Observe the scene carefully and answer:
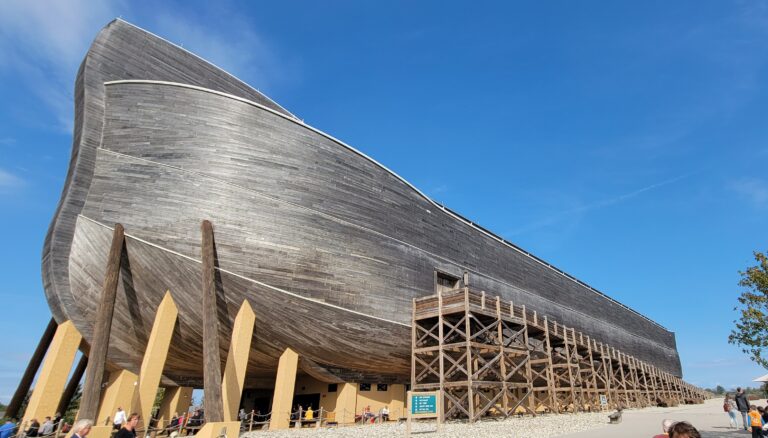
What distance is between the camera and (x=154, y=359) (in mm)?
13586

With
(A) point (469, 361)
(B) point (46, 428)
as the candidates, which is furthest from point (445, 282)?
(B) point (46, 428)

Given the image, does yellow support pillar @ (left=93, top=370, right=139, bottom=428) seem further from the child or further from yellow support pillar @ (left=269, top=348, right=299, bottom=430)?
the child

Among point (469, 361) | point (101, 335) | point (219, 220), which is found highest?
point (219, 220)

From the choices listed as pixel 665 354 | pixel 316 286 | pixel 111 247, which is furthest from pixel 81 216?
pixel 665 354

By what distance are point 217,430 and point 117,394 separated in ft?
27.9

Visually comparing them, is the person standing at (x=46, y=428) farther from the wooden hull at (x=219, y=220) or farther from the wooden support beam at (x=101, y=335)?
the wooden hull at (x=219, y=220)

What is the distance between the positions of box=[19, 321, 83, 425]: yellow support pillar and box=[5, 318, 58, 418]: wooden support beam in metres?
3.54

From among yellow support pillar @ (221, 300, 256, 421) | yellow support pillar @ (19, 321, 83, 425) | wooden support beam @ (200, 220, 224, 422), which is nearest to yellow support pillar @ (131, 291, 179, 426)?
yellow support pillar @ (221, 300, 256, 421)

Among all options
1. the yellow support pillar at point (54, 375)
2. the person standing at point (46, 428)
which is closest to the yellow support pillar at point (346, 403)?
the person standing at point (46, 428)

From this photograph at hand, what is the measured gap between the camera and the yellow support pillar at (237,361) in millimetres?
13805

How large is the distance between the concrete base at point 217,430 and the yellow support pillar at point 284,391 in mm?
4226

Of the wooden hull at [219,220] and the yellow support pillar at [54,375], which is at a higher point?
the wooden hull at [219,220]

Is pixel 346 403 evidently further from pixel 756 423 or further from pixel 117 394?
pixel 756 423

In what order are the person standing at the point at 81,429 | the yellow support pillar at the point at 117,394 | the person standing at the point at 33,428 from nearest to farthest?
the person standing at the point at 81,429, the person standing at the point at 33,428, the yellow support pillar at the point at 117,394
